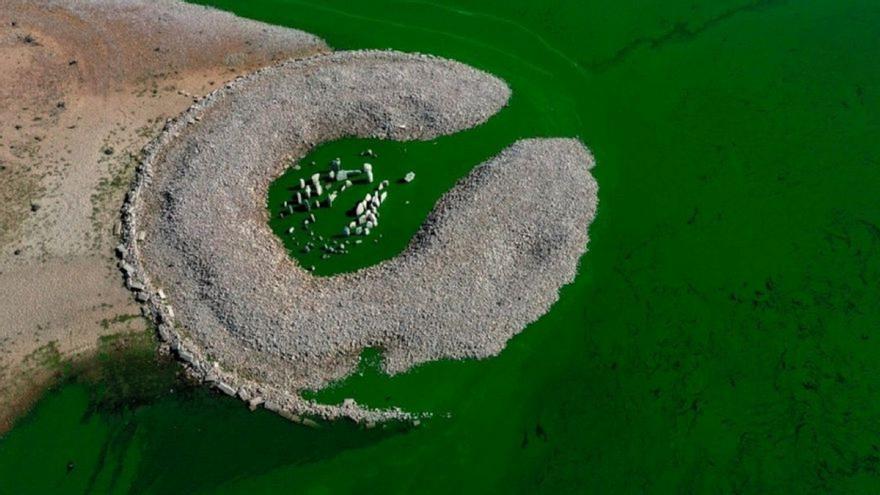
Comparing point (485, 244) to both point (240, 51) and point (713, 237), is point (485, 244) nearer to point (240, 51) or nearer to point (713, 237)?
point (713, 237)

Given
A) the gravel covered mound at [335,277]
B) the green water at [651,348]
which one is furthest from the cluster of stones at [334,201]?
the gravel covered mound at [335,277]

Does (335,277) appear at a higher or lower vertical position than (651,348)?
higher

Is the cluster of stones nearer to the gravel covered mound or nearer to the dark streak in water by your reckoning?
the gravel covered mound

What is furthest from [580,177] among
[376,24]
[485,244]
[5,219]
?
[5,219]

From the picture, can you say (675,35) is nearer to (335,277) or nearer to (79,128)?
(335,277)

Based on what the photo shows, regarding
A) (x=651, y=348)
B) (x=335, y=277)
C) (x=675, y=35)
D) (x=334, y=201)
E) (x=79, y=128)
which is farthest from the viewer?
(x=675, y=35)

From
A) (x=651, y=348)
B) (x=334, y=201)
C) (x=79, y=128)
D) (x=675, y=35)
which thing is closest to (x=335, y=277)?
(x=334, y=201)
